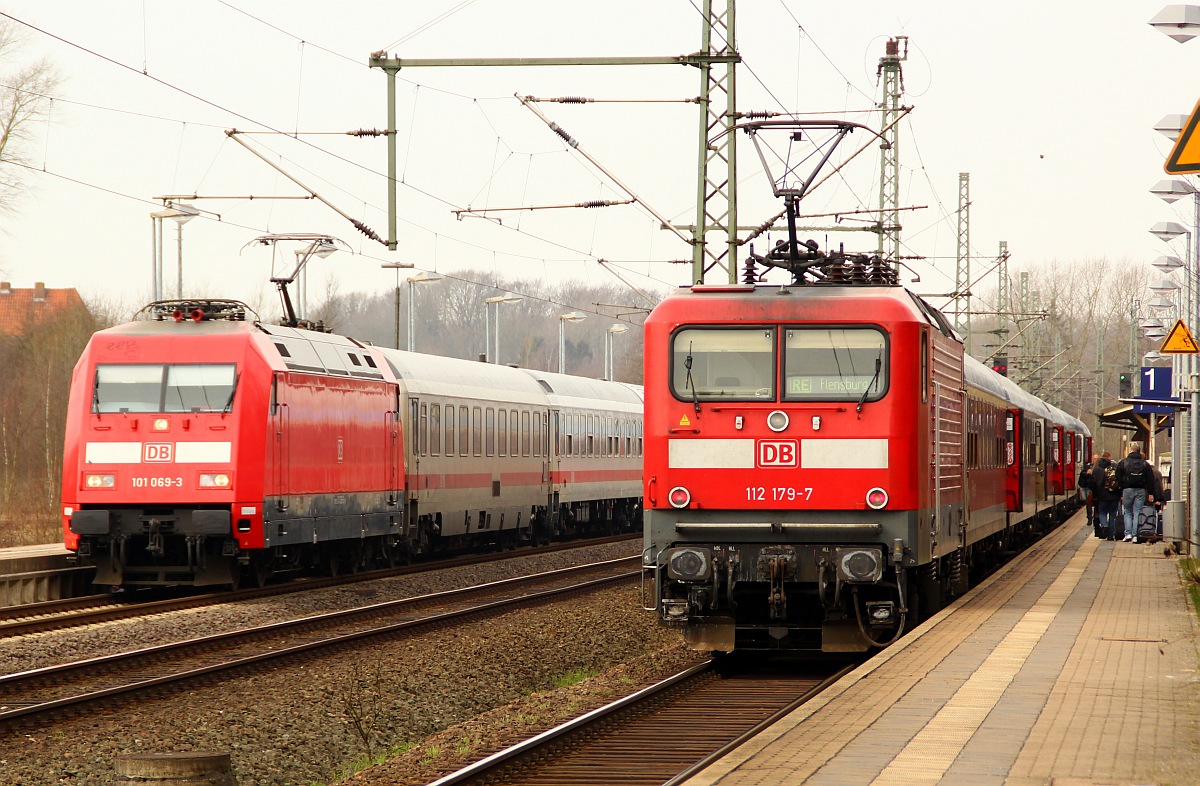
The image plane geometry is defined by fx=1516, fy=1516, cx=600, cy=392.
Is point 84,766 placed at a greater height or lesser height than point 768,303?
lesser

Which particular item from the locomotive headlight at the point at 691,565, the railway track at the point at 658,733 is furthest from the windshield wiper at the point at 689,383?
the railway track at the point at 658,733

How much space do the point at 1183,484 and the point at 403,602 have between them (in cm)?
1870

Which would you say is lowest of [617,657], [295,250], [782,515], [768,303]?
[617,657]

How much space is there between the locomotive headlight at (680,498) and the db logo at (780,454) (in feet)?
2.07

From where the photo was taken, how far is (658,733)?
33.1ft

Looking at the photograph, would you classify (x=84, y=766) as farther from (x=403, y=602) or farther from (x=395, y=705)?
(x=403, y=602)

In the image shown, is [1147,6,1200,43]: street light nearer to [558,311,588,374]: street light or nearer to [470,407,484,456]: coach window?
Answer: [470,407,484,456]: coach window

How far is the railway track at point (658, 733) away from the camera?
8.70 meters

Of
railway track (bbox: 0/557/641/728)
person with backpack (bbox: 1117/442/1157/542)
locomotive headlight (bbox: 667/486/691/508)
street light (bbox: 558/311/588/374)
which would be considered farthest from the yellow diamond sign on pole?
street light (bbox: 558/311/588/374)

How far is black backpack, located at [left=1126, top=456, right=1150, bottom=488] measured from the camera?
27.4 meters

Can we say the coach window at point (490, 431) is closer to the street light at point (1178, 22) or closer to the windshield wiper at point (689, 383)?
the windshield wiper at point (689, 383)

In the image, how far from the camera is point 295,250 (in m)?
26.0

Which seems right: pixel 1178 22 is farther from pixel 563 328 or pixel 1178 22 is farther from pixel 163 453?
pixel 563 328

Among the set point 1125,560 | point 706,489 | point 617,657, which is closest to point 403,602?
point 617,657
